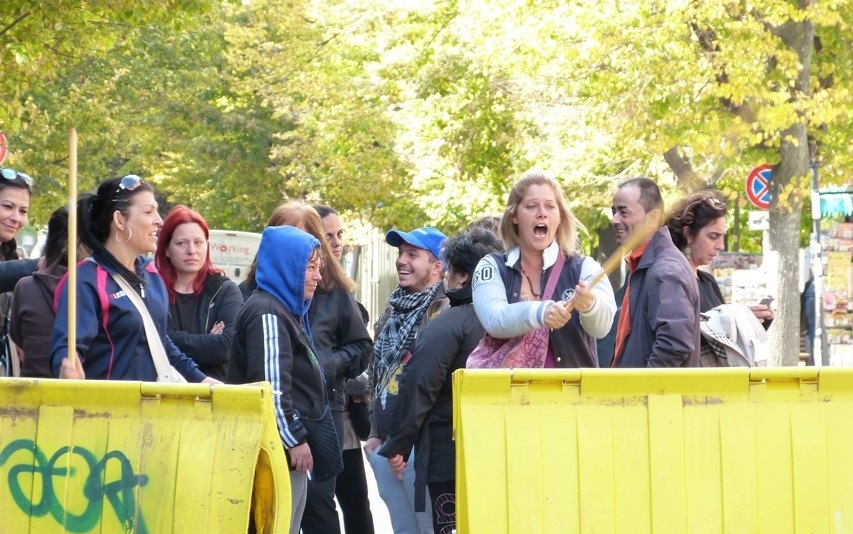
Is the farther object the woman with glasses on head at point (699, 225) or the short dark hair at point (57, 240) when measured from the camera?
the woman with glasses on head at point (699, 225)

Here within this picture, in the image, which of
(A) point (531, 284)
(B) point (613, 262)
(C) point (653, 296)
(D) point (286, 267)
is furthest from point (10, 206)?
(B) point (613, 262)

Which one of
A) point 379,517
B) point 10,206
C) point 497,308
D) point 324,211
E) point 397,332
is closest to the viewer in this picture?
point 497,308

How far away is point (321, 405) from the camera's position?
19.8 feet

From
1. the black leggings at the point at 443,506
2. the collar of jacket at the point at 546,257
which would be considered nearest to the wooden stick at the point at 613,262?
the collar of jacket at the point at 546,257

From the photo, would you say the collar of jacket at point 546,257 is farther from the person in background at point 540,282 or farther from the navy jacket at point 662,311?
the navy jacket at point 662,311

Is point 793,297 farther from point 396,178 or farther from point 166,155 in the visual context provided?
point 166,155

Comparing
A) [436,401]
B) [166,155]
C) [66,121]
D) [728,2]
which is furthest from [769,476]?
[166,155]

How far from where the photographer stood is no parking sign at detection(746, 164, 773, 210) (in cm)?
1836

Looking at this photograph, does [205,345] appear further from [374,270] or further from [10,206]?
[374,270]

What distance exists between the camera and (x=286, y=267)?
600 cm

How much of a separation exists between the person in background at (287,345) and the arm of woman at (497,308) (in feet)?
2.59

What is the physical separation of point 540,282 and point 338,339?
5.13 feet

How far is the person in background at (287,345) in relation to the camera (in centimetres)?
578

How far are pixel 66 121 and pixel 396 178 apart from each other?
7.47 metres
